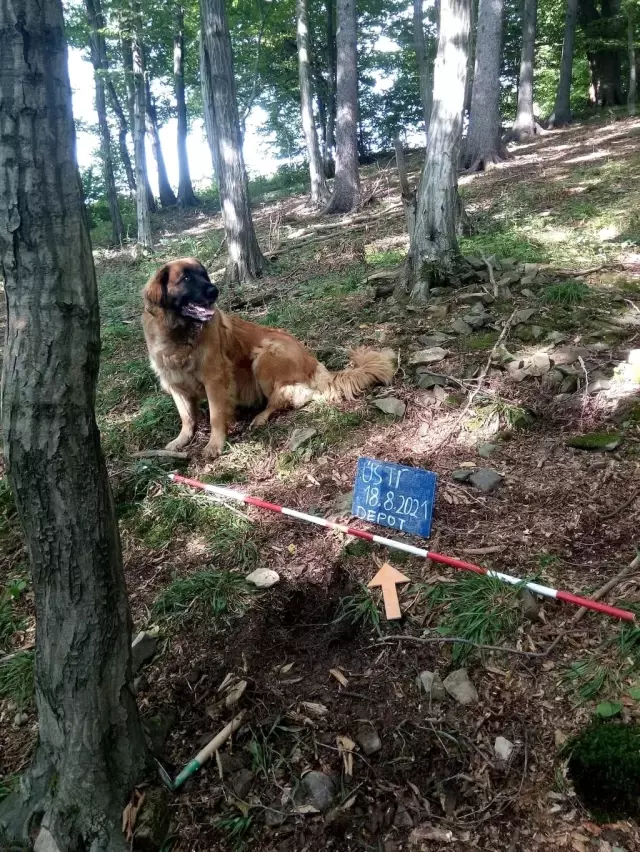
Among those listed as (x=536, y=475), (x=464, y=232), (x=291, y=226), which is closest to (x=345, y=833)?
(x=536, y=475)

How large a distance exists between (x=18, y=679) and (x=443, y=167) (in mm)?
6166

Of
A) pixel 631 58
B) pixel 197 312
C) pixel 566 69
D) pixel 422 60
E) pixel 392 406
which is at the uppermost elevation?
pixel 631 58

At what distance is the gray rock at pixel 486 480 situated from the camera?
348 cm

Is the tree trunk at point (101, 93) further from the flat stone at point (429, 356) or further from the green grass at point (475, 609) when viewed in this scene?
Answer: the green grass at point (475, 609)

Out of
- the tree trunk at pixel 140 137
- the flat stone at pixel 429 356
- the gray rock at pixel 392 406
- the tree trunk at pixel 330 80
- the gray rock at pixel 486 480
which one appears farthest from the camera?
the tree trunk at pixel 330 80

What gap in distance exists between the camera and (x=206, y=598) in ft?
9.52

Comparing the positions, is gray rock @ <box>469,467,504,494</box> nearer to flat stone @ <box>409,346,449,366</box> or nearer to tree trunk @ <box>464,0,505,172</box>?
flat stone @ <box>409,346,449,366</box>

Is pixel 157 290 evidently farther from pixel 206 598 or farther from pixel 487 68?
pixel 487 68

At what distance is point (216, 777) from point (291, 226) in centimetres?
1254

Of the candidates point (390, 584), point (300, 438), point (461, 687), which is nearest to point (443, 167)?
point (300, 438)

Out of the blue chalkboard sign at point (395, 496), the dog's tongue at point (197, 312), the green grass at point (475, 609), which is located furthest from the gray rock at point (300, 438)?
the green grass at point (475, 609)

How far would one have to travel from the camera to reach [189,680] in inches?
97.7

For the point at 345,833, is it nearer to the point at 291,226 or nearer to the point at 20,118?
the point at 20,118

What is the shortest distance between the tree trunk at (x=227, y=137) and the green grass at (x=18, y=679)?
703 centimetres
